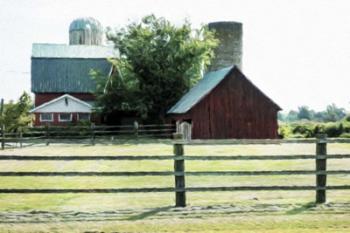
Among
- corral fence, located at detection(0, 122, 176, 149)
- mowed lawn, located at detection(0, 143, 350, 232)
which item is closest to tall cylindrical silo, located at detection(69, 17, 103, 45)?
corral fence, located at detection(0, 122, 176, 149)

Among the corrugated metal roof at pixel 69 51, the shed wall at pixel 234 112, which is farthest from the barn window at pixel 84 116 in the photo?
the shed wall at pixel 234 112

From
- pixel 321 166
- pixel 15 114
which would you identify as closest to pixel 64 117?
pixel 15 114

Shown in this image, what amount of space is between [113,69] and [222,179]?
1972 inches

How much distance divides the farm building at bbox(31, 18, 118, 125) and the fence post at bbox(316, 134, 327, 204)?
51805 mm

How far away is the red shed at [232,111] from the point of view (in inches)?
1969

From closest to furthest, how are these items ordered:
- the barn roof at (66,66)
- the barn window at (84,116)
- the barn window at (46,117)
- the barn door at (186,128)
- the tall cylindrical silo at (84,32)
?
the barn door at (186,128) < the barn window at (46,117) < the barn window at (84,116) < the barn roof at (66,66) < the tall cylindrical silo at (84,32)

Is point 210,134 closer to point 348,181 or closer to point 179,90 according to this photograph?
point 179,90

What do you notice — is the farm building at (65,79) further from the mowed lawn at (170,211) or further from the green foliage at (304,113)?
the green foliage at (304,113)

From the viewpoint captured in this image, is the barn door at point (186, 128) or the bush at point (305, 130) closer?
the barn door at point (186, 128)

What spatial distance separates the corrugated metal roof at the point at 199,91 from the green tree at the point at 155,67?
2463mm

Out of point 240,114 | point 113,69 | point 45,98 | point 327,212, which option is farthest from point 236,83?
point 327,212

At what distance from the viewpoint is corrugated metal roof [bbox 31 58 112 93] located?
232 feet

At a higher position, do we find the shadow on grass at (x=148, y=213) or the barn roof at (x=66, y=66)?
the barn roof at (x=66, y=66)

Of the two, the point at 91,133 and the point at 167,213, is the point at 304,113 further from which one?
the point at 167,213
